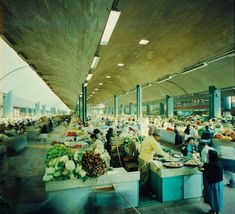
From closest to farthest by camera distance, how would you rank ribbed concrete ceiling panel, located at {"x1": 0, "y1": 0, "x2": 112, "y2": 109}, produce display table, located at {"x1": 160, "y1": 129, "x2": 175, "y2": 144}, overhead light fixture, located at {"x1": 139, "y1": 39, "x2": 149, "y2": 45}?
ribbed concrete ceiling panel, located at {"x1": 0, "y1": 0, "x2": 112, "y2": 109}, overhead light fixture, located at {"x1": 139, "y1": 39, "x2": 149, "y2": 45}, produce display table, located at {"x1": 160, "y1": 129, "x2": 175, "y2": 144}

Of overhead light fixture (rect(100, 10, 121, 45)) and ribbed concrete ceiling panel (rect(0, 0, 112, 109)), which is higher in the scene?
ribbed concrete ceiling panel (rect(0, 0, 112, 109))

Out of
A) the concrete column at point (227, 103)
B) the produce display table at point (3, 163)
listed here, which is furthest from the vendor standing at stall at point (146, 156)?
the concrete column at point (227, 103)

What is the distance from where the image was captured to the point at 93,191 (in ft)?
13.8

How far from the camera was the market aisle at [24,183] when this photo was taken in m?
5.83

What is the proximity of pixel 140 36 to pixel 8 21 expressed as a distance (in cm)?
524

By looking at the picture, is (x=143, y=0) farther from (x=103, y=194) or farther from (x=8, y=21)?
(x=103, y=194)

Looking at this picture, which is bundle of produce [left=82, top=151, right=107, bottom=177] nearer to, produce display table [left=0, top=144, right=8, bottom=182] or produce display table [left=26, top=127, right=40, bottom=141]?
produce display table [left=0, top=144, right=8, bottom=182]

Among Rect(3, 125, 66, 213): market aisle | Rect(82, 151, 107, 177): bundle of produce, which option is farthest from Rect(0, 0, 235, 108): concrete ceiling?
Rect(3, 125, 66, 213): market aisle

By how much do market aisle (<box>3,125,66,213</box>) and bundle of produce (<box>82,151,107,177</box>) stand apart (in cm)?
172

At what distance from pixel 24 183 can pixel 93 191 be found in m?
4.27

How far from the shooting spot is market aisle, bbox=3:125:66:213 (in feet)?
19.1

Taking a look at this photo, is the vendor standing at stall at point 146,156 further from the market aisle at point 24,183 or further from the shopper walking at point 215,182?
the market aisle at point 24,183

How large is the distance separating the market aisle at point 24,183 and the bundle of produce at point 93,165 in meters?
1.72

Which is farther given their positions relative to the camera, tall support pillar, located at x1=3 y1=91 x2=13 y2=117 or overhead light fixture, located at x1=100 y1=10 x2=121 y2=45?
tall support pillar, located at x1=3 y1=91 x2=13 y2=117
